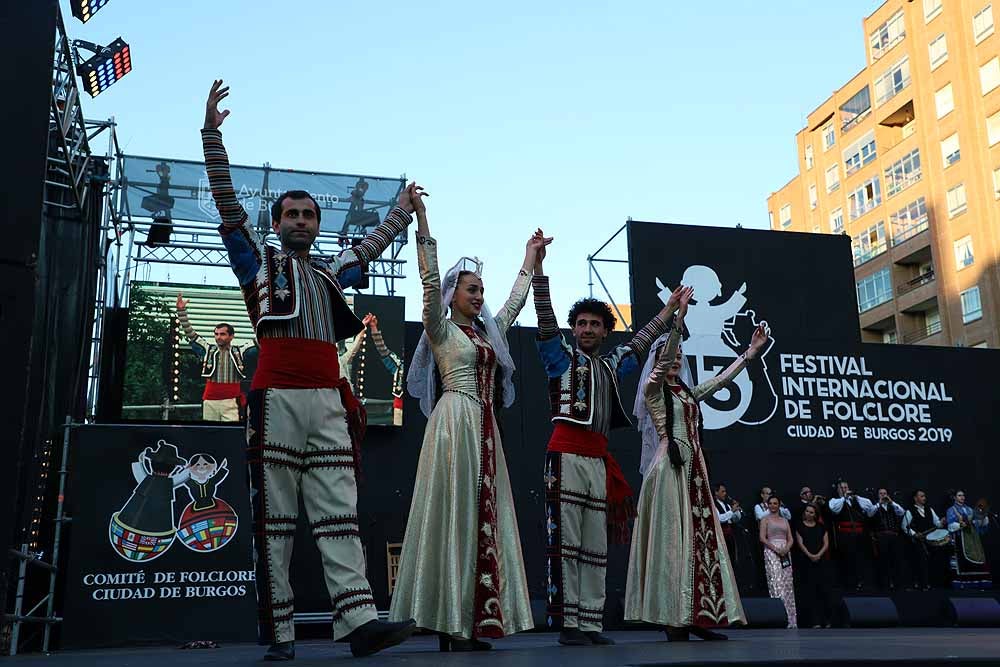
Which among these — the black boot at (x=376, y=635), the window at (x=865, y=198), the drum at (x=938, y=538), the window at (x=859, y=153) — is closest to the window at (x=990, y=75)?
the window at (x=859, y=153)

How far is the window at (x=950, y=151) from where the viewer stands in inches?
1299

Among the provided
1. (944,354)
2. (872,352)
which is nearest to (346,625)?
(872,352)

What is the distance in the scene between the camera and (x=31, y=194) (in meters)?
3.25

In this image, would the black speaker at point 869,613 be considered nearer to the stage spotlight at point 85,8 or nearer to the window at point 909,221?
the stage spotlight at point 85,8

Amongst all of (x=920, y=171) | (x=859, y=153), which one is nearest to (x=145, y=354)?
(x=920, y=171)

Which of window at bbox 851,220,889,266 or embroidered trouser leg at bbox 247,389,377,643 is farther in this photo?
window at bbox 851,220,889,266

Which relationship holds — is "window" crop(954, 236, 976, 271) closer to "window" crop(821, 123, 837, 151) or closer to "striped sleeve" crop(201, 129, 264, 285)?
"window" crop(821, 123, 837, 151)

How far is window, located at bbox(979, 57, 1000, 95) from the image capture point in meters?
31.0

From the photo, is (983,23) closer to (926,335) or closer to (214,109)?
(926,335)

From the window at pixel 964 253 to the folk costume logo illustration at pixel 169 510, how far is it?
29195mm


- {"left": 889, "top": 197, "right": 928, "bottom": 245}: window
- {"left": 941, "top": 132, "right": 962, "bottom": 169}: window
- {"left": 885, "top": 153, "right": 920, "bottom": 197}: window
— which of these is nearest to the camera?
{"left": 941, "top": 132, "right": 962, "bottom": 169}: window

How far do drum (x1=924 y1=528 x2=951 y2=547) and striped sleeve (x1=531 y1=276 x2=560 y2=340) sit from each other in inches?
360

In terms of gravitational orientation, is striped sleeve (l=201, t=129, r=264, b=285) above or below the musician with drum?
above

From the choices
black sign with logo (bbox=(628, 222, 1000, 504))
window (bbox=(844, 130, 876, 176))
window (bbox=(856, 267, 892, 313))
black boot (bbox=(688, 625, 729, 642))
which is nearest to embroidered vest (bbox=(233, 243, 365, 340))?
black boot (bbox=(688, 625, 729, 642))
